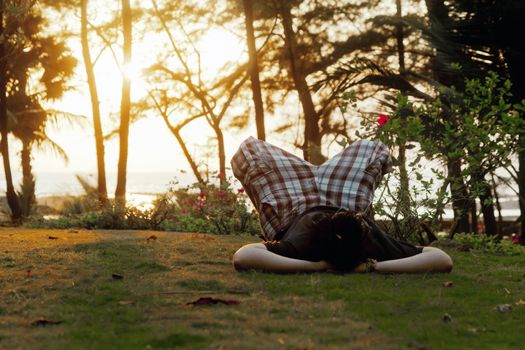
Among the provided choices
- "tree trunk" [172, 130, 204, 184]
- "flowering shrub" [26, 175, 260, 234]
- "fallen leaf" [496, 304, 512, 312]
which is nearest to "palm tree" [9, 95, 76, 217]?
"tree trunk" [172, 130, 204, 184]

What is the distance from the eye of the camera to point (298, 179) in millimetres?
5898

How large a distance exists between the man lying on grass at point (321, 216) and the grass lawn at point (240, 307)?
0.17 m

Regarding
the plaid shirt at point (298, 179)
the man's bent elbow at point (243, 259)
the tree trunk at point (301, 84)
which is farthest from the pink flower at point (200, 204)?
the tree trunk at point (301, 84)

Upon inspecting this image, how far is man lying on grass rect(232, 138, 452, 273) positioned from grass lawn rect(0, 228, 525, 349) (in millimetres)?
174

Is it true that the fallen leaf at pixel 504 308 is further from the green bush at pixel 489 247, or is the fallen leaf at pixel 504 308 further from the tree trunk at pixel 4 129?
the tree trunk at pixel 4 129

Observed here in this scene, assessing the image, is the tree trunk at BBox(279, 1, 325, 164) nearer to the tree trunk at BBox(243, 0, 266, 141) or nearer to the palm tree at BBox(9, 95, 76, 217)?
the tree trunk at BBox(243, 0, 266, 141)

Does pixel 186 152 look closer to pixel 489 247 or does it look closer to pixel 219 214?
pixel 219 214

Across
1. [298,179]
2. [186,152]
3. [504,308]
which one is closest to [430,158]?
[298,179]

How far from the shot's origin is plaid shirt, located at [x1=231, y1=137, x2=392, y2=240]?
566cm

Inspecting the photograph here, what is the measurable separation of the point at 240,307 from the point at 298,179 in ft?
7.64

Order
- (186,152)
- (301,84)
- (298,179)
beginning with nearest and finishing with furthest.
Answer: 1. (298,179)
2. (301,84)
3. (186,152)

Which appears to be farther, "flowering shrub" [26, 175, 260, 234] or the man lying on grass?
"flowering shrub" [26, 175, 260, 234]

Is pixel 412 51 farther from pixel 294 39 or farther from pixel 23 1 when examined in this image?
pixel 23 1

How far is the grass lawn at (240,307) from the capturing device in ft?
9.95
